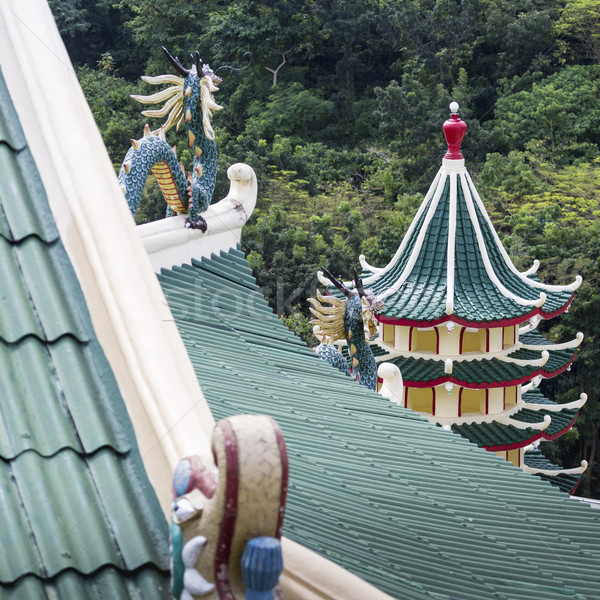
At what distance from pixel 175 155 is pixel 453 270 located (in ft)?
19.7

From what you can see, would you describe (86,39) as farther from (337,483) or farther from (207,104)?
(337,483)

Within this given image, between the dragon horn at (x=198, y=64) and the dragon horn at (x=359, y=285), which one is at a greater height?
the dragon horn at (x=198, y=64)

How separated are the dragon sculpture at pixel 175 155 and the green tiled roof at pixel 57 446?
3.39 meters

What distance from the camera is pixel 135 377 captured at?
270 cm

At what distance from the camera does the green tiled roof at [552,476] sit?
13883 millimetres

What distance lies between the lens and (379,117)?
1107 inches

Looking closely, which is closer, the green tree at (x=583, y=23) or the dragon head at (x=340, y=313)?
the dragon head at (x=340, y=313)

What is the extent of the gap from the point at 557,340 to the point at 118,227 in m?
18.2

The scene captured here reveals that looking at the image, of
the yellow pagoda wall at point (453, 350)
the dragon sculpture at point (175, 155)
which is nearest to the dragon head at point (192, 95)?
the dragon sculpture at point (175, 155)

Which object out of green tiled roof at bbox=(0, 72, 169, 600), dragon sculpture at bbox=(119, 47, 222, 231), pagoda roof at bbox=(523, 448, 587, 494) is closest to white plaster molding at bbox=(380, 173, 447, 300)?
pagoda roof at bbox=(523, 448, 587, 494)

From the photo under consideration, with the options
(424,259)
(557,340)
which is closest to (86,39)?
(557,340)

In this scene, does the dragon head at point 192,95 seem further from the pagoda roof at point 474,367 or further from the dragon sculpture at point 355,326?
the pagoda roof at point 474,367

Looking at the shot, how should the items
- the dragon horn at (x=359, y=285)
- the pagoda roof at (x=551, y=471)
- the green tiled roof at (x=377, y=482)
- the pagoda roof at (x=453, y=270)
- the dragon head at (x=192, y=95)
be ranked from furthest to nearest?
the pagoda roof at (x=551, y=471) → the pagoda roof at (x=453, y=270) → the dragon horn at (x=359, y=285) → the dragon head at (x=192, y=95) → the green tiled roof at (x=377, y=482)

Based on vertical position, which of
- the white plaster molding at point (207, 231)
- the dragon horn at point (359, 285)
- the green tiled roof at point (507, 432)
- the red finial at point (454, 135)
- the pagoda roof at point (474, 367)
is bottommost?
the green tiled roof at point (507, 432)
